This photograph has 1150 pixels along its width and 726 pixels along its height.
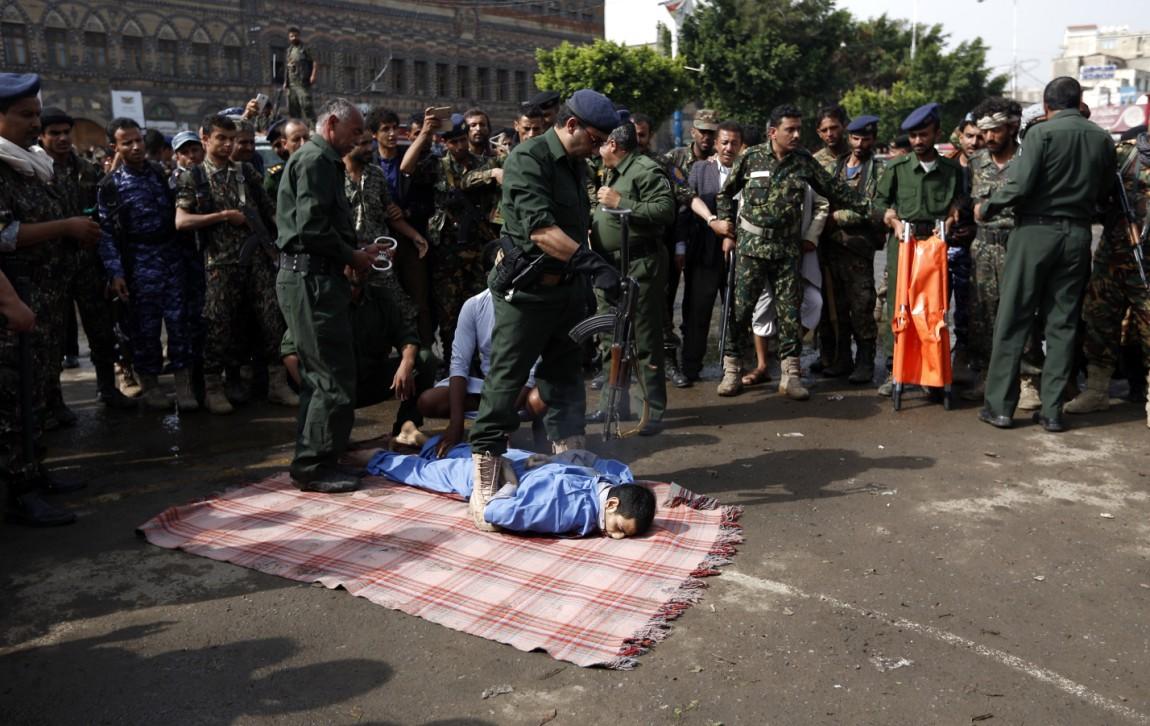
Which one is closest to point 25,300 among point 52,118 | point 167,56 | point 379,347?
point 379,347

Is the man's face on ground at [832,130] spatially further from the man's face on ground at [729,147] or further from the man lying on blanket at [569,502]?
the man lying on blanket at [569,502]

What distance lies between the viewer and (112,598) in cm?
384

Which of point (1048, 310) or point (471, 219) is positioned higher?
point (471, 219)

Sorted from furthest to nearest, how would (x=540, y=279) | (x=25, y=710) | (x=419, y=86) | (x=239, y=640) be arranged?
(x=419, y=86)
(x=540, y=279)
(x=239, y=640)
(x=25, y=710)

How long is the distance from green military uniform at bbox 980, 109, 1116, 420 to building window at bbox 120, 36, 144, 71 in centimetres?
3777

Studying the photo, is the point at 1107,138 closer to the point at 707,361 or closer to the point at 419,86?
the point at 707,361

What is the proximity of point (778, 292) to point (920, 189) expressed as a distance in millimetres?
1225

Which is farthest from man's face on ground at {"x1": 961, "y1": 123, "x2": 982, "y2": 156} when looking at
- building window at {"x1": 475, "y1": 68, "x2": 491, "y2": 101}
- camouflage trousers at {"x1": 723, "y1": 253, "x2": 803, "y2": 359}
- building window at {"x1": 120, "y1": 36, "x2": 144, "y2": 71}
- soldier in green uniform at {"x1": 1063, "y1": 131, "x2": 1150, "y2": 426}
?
building window at {"x1": 475, "y1": 68, "x2": 491, "y2": 101}

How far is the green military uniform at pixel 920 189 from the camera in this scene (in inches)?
262

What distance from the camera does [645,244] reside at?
20.1 feet

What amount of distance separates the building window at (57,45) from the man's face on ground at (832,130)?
1402 inches

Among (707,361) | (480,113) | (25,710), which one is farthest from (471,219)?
(25,710)

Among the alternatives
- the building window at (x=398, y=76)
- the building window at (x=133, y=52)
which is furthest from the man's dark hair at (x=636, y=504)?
the building window at (x=398, y=76)

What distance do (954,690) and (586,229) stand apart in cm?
276
